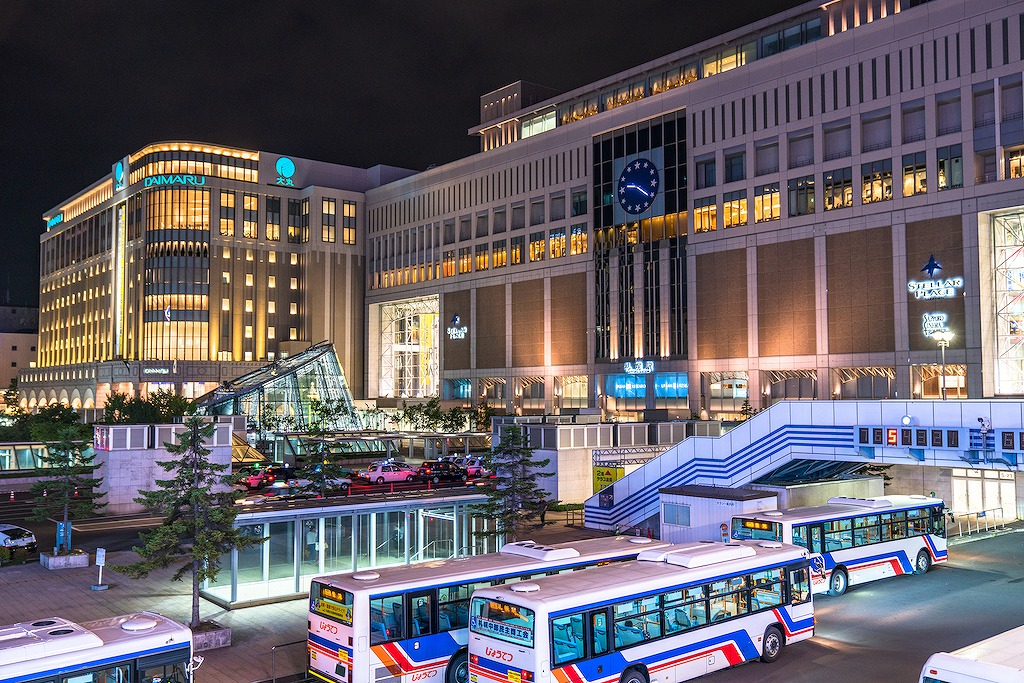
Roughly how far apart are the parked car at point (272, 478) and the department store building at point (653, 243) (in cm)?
3480

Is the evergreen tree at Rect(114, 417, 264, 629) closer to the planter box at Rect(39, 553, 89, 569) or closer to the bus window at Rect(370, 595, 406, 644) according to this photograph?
the bus window at Rect(370, 595, 406, 644)

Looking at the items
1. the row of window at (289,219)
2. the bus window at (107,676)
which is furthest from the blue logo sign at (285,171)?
the bus window at (107,676)

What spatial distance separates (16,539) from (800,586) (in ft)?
98.6

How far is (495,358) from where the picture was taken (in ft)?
342

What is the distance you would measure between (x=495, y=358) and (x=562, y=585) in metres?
87.4

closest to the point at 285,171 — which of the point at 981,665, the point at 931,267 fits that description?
the point at 931,267

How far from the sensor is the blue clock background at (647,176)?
8456cm

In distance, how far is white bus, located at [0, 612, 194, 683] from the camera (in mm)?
12914

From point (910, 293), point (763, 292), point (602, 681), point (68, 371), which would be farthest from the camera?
point (68, 371)

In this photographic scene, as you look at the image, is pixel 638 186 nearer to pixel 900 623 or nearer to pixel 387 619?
pixel 900 623

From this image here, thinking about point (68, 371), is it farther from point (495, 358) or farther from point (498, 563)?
point (498, 563)

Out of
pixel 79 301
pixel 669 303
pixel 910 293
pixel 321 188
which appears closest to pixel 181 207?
pixel 321 188

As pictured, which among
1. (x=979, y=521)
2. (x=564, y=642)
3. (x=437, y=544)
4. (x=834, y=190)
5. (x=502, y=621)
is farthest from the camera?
(x=834, y=190)

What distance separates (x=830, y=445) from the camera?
109 ft
